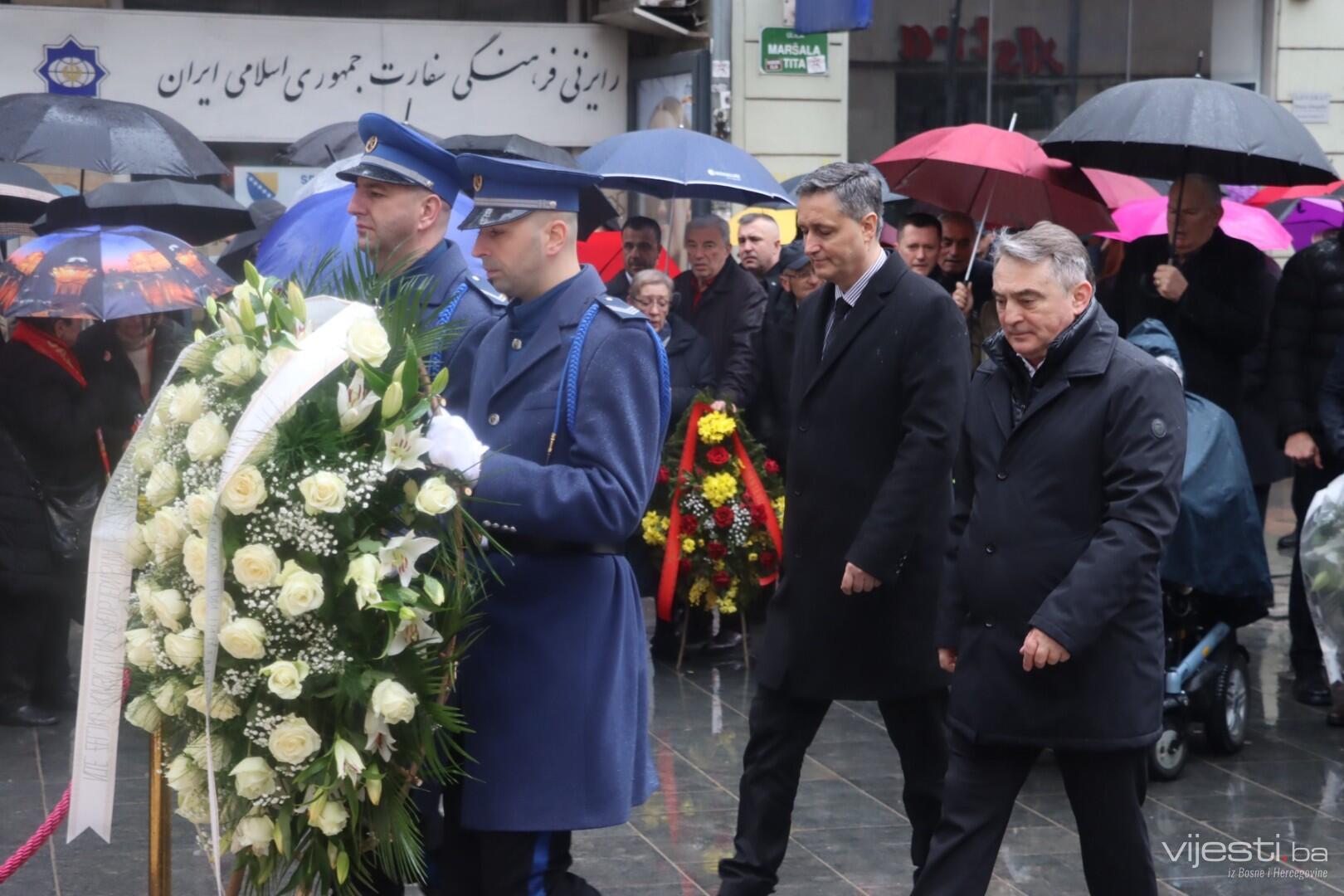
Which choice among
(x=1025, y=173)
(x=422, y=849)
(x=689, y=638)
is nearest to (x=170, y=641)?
(x=422, y=849)

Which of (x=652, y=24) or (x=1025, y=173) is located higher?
(x=652, y=24)

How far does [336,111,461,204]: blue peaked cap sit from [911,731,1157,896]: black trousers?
6.17ft

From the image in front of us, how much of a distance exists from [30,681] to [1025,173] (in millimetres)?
4644

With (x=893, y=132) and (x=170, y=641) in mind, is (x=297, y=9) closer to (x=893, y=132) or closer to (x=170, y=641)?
(x=893, y=132)

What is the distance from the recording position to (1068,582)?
412 cm

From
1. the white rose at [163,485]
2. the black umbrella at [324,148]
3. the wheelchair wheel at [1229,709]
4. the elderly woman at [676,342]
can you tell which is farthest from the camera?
the black umbrella at [324,148]

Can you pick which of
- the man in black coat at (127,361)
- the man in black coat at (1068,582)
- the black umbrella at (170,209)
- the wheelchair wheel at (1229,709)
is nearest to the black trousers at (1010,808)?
the man in black coat at (1068,582)

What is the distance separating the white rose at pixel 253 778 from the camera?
3371mm

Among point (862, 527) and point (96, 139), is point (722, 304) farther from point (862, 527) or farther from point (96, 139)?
point (862, 527)

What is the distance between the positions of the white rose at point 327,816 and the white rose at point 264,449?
65 cm

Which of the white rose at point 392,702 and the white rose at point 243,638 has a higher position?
the white rose at point 243,638

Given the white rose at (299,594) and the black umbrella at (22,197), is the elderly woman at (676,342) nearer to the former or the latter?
the black umbrella at (22,197)

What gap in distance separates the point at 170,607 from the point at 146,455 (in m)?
0.36

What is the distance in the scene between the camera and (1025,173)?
7492 mm
